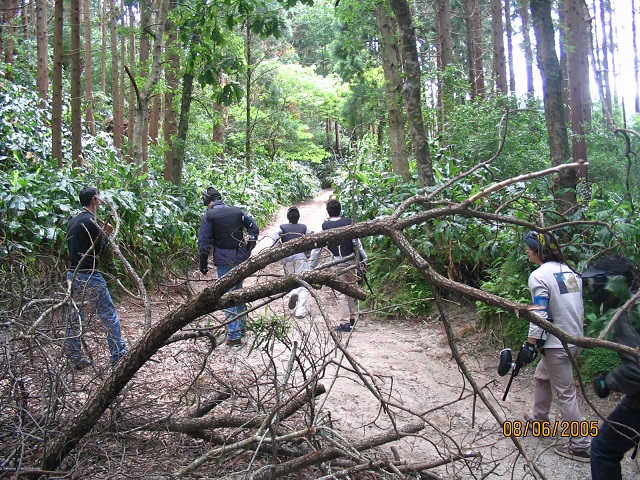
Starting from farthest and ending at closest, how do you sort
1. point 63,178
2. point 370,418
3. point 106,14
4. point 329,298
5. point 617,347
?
point 106,14 → point 329,298 → point 63,178 → point 370,418 → point 617,347

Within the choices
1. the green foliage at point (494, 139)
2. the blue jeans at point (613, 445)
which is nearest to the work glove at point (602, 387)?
the blue jeans at point (613, 445)

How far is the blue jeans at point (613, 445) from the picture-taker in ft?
10.8

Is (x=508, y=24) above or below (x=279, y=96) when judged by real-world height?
above

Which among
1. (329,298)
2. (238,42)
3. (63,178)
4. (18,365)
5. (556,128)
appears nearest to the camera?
(18,365)

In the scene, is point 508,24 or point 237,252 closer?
point 237,252

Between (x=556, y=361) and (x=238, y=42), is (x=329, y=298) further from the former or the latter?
(x=238, y=42)

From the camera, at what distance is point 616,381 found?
10.5 feet

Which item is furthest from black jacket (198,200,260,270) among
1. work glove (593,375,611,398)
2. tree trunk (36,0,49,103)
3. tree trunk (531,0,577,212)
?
tree trunk (36,0,49,103)

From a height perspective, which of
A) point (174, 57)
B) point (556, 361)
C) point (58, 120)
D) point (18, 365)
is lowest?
point (556, 361)

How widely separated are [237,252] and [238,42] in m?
11.0

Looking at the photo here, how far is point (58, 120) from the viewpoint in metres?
8.98

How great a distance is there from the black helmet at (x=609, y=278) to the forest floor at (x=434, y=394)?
2.90 ft

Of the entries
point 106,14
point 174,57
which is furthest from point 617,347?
point 106,14

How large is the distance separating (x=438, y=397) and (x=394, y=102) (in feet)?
26.9
